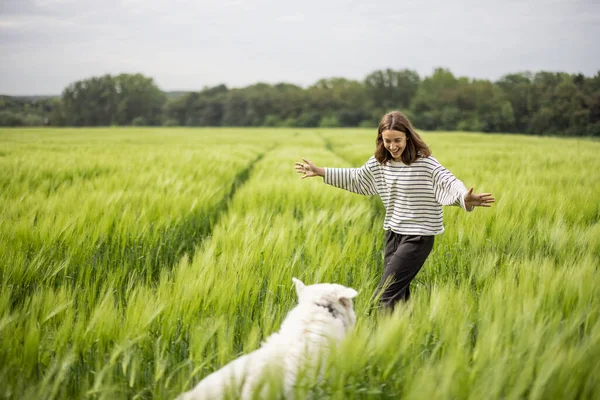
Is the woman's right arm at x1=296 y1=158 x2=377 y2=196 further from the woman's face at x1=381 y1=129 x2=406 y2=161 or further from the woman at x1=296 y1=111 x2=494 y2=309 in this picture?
the woman's face at x1=381 y1=129 x2=406 y2=161

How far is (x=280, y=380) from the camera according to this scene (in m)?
0.98

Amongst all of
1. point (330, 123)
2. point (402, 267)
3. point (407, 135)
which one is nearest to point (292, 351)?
point (402, 267)

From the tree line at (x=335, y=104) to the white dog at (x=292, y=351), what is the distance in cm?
5179

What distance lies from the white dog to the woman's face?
3.35 feet

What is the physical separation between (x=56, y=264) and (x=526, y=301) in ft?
7.26

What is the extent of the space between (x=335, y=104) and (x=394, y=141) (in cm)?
7169

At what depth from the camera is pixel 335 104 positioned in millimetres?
71438

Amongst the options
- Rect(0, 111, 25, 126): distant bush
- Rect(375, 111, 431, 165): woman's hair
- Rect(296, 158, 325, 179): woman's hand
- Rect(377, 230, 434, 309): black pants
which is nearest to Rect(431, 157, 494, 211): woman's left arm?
Rect(375, 111, 431, 165): woman's hair

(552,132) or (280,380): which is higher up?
(552,132)

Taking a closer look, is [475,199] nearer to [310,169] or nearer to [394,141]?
[394,141]

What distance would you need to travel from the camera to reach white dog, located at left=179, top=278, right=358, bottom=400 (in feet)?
3.30

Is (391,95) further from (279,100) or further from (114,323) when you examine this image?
(114,323)

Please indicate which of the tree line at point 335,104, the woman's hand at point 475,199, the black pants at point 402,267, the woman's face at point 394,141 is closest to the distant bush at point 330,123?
the tree line at point 335,104

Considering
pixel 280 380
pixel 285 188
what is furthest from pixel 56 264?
pixel 285 188
